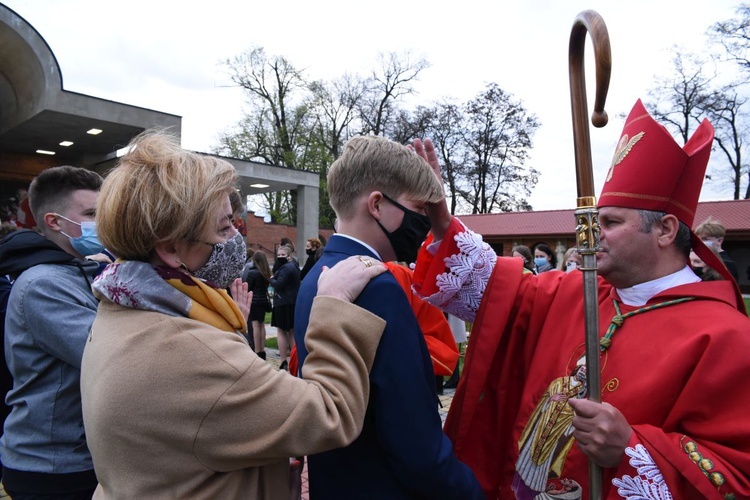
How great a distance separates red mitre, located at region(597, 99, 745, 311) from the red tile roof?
27.8 meters

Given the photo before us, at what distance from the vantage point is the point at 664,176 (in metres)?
A: 1.79

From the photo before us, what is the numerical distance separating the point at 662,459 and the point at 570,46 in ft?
4.06

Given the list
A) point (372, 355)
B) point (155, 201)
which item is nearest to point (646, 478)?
point (372, 355)

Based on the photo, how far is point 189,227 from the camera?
1.30 m

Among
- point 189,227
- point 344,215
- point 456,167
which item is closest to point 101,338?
point 189,227

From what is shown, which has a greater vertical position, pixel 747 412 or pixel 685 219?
pixel 685 219

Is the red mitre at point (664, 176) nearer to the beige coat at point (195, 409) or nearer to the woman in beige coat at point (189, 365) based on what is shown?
the woman in beige coat at point (189, 365)

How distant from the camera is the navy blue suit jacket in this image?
1306 mm

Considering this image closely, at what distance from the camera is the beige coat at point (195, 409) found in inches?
43.9

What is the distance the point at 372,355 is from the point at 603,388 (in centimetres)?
89

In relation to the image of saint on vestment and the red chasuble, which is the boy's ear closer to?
the red chasuble

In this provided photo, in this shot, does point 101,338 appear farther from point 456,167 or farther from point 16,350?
point 456,167

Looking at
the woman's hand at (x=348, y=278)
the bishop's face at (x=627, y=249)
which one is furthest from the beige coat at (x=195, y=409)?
the bishop's face at (x=627, y=249)

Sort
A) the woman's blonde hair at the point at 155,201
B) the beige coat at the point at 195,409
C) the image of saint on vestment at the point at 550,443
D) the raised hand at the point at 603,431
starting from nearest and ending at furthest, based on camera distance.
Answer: the beige coat at the point at 195,409 → the woman's blonde hair at the point at 155,201 → the raised hand at the point at 603,431 → the image of saint on vestment at the point at 550,443
